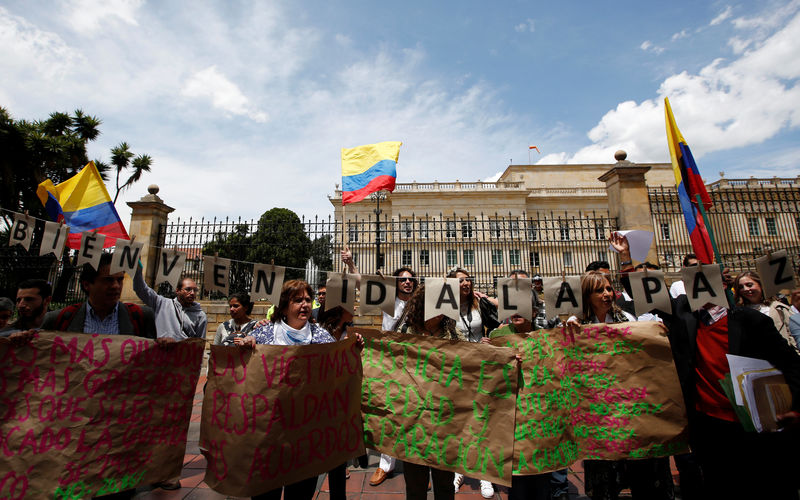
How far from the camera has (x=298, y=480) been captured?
239cm

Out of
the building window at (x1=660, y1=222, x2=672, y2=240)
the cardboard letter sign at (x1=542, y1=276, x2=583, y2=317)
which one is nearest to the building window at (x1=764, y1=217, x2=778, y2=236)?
the building window at (x1=660, y1=222, x2=672, y2=240)

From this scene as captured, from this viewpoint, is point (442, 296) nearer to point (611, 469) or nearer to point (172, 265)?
point (611, 469)

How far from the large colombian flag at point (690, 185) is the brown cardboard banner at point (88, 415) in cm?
478

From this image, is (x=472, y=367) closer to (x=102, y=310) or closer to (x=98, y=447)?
(x=98, y=447)

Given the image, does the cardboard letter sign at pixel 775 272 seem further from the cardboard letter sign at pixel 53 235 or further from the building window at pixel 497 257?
the building window at pixel 497 257

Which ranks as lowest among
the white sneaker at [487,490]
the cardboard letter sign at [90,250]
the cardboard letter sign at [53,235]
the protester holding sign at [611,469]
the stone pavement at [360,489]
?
the stone pavement at [360,489]

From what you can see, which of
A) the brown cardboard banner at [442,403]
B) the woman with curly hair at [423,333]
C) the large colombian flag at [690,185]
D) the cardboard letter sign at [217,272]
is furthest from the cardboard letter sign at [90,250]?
the large colombian flag at [690,185]

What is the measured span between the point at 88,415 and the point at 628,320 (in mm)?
3928

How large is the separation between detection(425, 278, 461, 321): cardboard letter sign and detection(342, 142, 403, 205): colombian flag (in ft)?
10.5

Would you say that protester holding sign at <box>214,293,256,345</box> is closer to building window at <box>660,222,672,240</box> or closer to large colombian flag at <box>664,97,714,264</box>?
large colombian flag at <box>664,97,714,264</box>

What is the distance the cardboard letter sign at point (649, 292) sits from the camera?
2.76m

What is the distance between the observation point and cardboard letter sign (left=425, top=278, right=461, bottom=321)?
9.00 ft

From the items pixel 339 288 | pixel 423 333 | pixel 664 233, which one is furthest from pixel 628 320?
pixel 664 233

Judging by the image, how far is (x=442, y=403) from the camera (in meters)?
2.60
